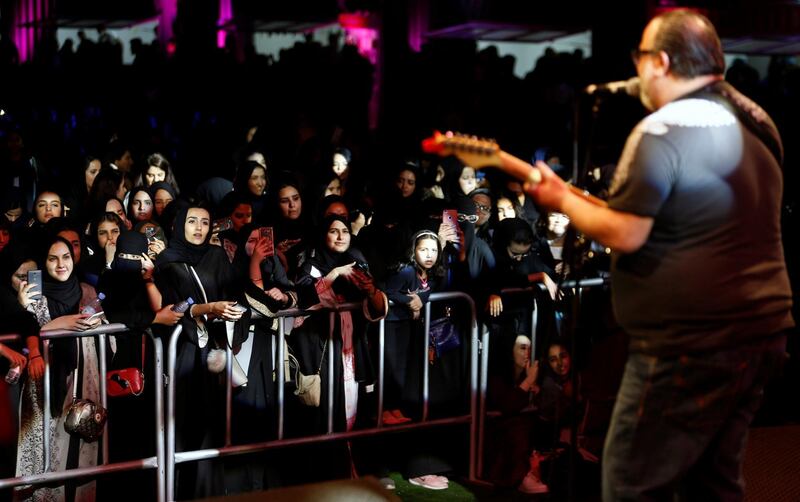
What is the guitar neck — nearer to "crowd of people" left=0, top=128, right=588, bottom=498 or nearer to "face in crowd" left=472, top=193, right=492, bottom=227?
"crowd of people" left=0, top=128, right=588, bottom=498

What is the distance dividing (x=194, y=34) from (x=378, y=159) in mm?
8436

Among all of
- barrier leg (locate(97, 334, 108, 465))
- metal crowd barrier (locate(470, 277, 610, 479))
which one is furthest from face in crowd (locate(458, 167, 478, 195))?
barrier leg (locate(97, 334, 108, 465))

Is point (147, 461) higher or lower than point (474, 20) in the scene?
lower

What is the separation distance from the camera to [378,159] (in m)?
11.6

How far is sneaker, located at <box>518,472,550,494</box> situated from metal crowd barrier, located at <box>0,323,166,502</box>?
2.00 metres

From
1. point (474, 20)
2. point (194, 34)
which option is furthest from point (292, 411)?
point (194, 34)

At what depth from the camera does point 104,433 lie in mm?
5324

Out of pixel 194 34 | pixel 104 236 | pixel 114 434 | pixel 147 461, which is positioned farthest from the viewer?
pixel 194 34

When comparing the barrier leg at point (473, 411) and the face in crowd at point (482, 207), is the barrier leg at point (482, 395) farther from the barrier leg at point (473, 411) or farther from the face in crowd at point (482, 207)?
the face in crowd at point (482, 207)

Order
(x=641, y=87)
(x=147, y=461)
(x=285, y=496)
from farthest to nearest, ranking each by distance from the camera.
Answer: (x=147, y=461), (x=285, y=496), (x=641, y=87)

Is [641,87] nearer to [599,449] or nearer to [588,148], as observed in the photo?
[588,148]

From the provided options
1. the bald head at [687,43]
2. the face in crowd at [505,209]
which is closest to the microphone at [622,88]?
the bald head at [687,43]

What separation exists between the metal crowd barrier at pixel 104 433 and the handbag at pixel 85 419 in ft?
0.27

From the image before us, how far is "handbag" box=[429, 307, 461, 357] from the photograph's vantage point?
20.1 feet
